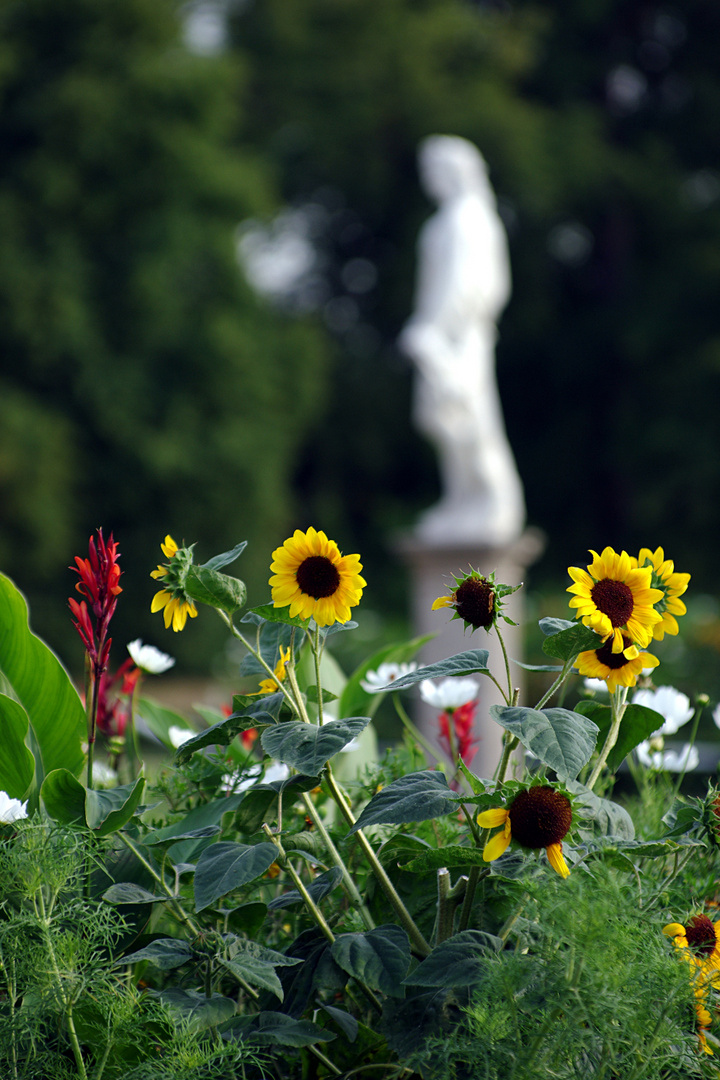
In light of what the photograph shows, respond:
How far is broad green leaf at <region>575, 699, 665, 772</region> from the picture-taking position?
3.15 feet

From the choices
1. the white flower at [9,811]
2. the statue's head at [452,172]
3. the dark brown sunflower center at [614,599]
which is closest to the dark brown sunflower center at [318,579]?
the dark brown sunflower center at [614,599]

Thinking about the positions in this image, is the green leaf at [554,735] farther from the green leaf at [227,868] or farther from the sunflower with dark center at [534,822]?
the green leaf at [227,868]

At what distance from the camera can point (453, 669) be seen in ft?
2.75

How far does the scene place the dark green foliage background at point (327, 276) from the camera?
11141 mm

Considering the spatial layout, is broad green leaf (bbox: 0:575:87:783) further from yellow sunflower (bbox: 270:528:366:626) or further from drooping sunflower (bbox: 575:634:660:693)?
drooping sunflower (bbox: 575:634:660:693)

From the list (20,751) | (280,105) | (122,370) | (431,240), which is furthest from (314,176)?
(20,751)

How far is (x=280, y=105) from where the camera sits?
558 inches

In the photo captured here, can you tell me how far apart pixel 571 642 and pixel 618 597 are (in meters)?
0.05

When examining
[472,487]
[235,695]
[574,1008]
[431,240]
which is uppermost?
[431,240]

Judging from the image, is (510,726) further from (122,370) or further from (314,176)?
(314,176)

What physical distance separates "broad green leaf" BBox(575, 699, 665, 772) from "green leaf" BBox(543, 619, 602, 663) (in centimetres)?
14

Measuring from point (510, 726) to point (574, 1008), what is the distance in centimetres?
19

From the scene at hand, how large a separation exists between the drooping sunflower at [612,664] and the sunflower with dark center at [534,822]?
0.11 meters

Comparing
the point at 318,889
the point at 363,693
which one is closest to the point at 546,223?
the point at 363,693
